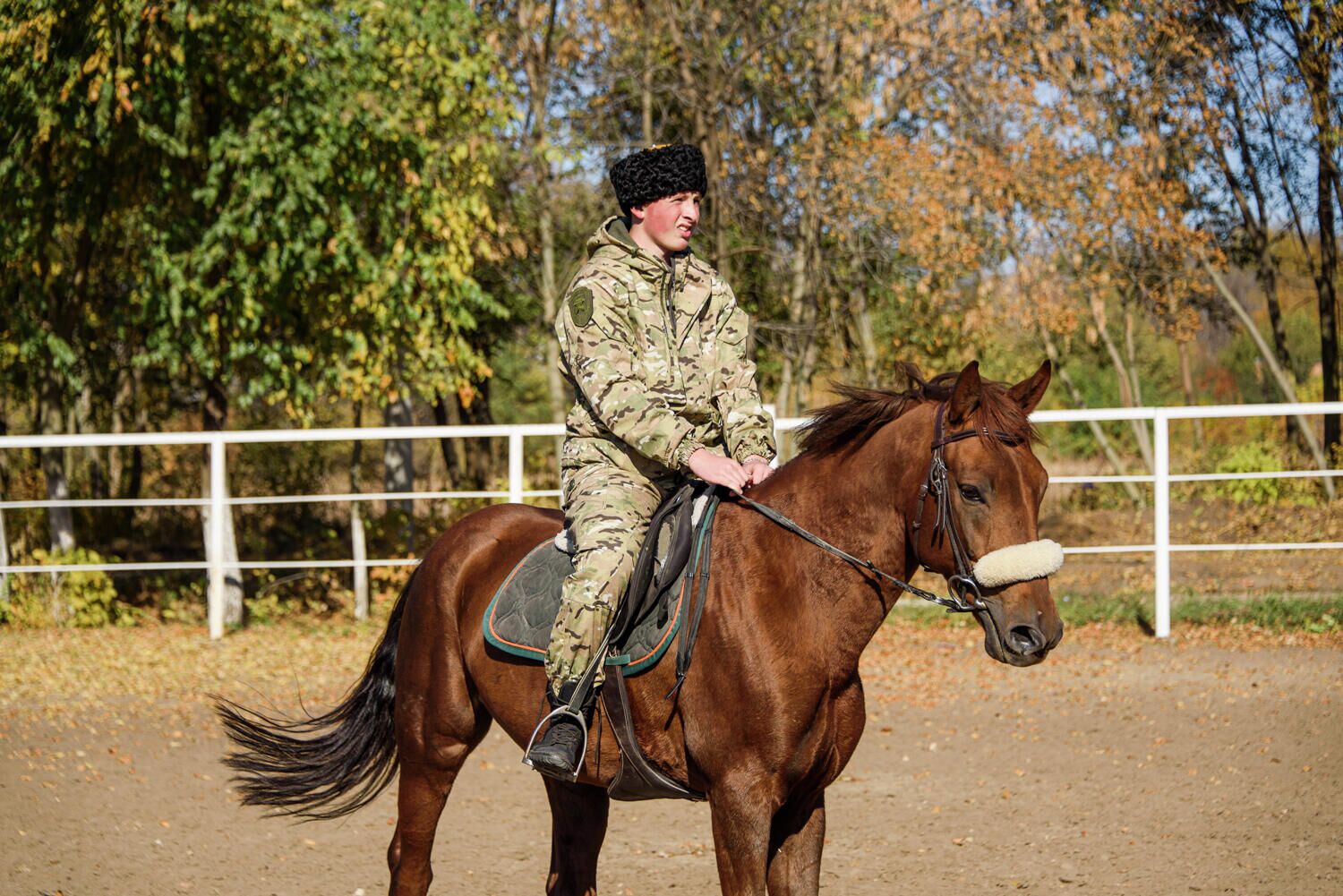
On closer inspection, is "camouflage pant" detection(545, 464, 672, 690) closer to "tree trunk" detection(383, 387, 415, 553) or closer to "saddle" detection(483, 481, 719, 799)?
"saddle" detection(483, 481, 719, 799)

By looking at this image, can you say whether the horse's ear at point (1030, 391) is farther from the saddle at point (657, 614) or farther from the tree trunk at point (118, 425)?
the tree trunk at point (118, 425)

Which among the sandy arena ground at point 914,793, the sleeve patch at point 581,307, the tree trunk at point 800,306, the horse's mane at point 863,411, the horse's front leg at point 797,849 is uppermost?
the tree trunk at point 800,306

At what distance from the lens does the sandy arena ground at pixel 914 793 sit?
5000 millimetres

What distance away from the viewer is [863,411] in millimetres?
3391

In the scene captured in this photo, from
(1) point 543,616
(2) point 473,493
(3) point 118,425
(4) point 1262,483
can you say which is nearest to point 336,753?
(1) point 543,616

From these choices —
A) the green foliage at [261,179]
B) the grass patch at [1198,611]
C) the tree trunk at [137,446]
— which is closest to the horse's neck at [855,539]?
the grass patch at [1198,611]

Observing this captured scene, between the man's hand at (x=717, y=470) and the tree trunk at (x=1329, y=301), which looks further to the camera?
the tree trunk at (x=1329, y=301)

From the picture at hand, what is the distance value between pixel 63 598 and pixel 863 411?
A: 1085 cm

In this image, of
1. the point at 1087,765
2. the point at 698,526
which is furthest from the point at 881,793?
the point at 698,526

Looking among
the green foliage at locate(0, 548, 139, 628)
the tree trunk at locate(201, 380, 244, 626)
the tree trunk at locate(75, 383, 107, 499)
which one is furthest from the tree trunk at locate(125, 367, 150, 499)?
the green foliage at locate(0, 548, 139, 628)

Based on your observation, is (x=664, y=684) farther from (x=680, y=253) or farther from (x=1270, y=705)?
(x=1270, y=705)

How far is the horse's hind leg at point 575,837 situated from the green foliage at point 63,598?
922cm

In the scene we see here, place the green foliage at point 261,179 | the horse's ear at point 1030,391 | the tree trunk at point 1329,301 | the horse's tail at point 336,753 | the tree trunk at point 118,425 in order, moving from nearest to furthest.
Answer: the horse's ear at point 1030,391 < the horse's tail at point 336,753 < the green foliage at point 261,179 < the tree trunk at point 1329,301 < the tree trunk at point 118,425

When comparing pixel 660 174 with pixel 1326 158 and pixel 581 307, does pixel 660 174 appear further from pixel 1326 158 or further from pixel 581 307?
pixel 1326 158
